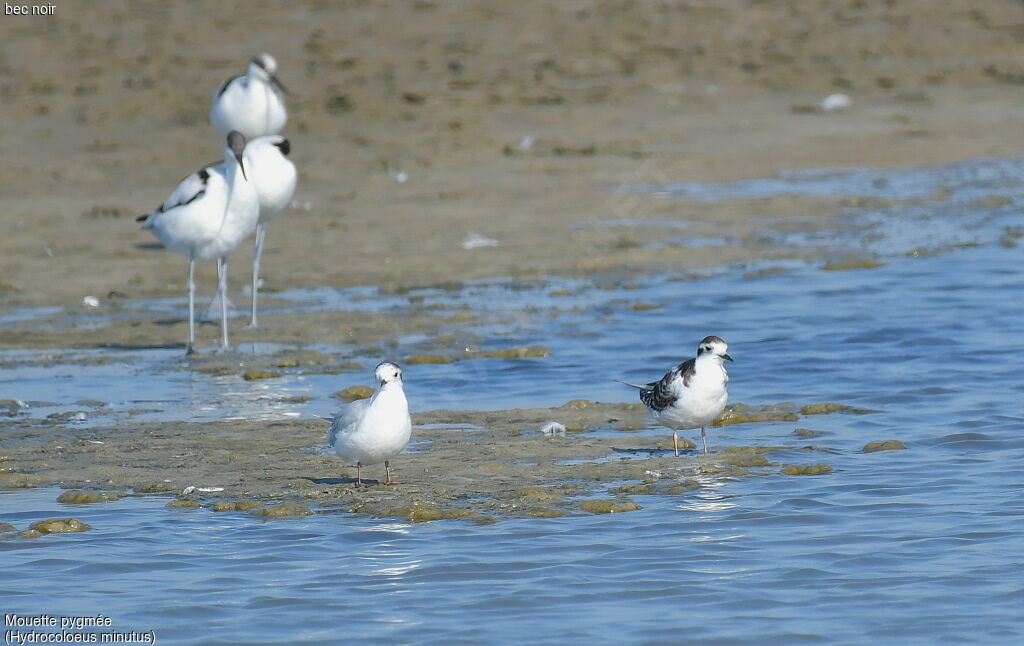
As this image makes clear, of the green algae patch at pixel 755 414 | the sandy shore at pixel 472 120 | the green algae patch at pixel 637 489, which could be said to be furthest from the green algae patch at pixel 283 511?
the sandy shore at pixel 472 120

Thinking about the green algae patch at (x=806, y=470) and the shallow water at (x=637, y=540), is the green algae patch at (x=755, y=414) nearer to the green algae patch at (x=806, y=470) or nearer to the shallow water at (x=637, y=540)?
the shallow water at (x=637, y=540)

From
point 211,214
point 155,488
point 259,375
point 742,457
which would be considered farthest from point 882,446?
point 211,214

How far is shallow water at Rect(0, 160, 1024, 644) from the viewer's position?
266 inches

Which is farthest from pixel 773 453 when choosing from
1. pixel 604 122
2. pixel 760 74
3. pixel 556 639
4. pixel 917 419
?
pixel 760 74

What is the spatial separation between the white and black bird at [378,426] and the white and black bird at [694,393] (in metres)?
1.53

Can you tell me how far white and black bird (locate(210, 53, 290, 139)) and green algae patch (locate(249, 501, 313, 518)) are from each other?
383 inches

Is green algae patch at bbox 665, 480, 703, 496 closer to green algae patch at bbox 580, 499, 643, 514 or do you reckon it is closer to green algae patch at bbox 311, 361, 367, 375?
green algae patch at bbox 580, 499, 643, 514

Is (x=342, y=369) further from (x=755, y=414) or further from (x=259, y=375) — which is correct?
(x=755, y=414)

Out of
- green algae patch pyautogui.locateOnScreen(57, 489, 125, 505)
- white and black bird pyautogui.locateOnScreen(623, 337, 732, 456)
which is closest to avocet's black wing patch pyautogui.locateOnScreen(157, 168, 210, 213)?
green algae patch pyautogui.locateOnScreen(57, 489, 125, 505)

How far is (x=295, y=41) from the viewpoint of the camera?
26.5m

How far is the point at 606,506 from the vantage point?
322 inches

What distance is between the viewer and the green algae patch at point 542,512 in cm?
809

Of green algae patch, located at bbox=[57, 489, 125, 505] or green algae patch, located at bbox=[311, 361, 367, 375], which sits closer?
green algae patch, located at bbox=[57, 489, 125, 505]

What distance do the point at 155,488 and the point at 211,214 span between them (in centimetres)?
477
